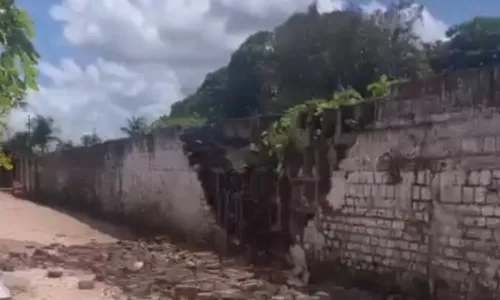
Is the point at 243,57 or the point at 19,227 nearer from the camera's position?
the point at 19,227

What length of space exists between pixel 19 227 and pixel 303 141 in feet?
35.5

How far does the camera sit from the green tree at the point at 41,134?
1357 inches

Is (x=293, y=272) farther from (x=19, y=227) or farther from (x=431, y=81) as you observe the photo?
(x=19, y=227)

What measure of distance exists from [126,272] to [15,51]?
6262mm

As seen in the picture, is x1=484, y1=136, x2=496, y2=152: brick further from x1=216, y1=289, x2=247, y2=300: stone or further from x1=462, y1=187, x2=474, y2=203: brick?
x1=216, y1=289, x2=247, y2=300: stone

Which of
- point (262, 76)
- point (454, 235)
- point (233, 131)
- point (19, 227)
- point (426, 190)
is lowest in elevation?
point (19, 227)

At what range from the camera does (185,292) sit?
9250 mm

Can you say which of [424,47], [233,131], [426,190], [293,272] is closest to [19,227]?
[233,131]

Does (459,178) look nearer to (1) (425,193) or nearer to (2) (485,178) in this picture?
(2) (485,178)

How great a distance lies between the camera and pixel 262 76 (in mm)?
24516

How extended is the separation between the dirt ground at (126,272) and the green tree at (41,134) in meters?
17.8

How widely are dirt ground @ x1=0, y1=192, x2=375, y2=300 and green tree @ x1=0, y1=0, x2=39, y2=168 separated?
4127 mm

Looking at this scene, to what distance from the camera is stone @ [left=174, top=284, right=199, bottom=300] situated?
913 centimetres

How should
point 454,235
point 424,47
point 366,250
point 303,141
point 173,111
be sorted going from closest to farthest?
point 454,235
point 366,250
point 303,141
point 424,47
point 173,111
